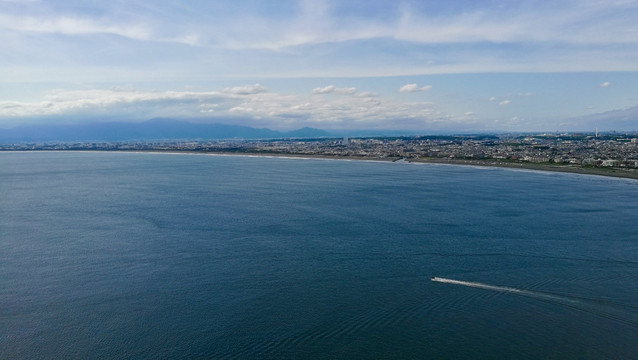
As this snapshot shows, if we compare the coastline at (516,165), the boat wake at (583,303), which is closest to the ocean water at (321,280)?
the boat wake at (583,303)

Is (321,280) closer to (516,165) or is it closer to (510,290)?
(510,290)

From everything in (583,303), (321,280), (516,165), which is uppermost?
(516,165)

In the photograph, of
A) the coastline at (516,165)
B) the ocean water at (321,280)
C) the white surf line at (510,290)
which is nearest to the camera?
the ocean water at (321,280)

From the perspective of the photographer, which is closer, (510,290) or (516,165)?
(510,290)

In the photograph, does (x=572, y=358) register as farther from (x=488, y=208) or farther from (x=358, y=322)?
(x=488, y=208)

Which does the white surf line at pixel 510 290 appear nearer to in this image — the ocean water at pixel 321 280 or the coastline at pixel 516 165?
the ocean water at pixel 321 280

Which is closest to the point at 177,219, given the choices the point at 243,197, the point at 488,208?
the point at 243,197

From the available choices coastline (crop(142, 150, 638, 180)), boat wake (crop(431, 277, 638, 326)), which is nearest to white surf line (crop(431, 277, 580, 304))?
boat wake (crop(431, 277, 638, 326))

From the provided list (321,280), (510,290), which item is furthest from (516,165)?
(321,280)

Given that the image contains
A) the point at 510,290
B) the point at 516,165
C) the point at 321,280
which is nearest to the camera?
the point at 510,290
